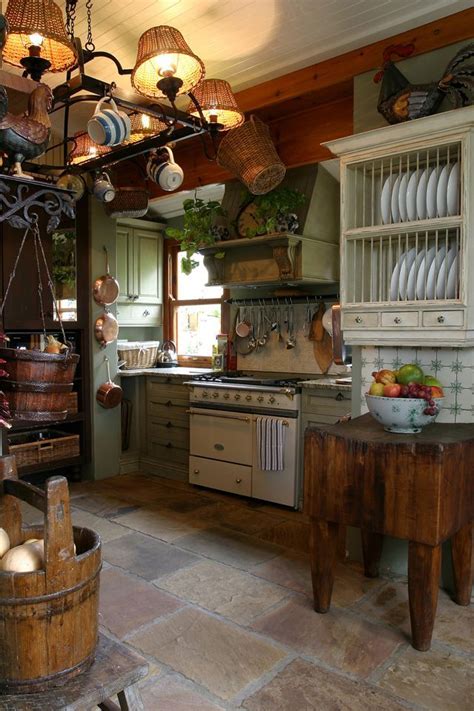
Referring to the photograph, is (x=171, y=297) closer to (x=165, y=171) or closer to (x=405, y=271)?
(x=165, y=171)

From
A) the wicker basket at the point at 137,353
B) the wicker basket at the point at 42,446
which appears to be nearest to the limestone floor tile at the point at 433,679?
the wicker basket at the point at 42,446

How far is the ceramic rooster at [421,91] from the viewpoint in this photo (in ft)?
8.06

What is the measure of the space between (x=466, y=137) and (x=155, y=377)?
328 centimetres

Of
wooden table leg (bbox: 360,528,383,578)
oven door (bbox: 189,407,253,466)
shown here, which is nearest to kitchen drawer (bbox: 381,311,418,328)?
wooden table leg (bbox: 360,528,383,578)

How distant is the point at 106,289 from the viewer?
15.1 feet

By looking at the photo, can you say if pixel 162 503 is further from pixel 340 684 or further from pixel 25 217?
pixel 25 217

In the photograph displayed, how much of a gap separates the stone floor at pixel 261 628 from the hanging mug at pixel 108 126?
6.11 ft

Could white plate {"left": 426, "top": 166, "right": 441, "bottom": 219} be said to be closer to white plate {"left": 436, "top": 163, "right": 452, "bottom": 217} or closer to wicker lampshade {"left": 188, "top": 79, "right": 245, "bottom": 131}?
white plate {"left": 436, "top": 163, "right": 452, "bottom": 217}

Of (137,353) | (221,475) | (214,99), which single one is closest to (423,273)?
(214,99)

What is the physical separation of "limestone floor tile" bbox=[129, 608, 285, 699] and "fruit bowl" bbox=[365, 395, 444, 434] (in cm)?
100

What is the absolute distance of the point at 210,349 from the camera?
565cm

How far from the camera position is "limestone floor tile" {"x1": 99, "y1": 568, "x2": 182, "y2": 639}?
2.40 meters

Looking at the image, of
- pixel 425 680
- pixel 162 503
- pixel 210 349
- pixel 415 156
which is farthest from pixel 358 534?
pixel 210 349

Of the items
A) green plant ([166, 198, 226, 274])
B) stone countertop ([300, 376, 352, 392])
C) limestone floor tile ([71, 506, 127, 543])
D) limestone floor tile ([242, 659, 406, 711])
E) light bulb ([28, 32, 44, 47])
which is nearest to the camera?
limestone floor tile ([242, 659, 406, 711])
